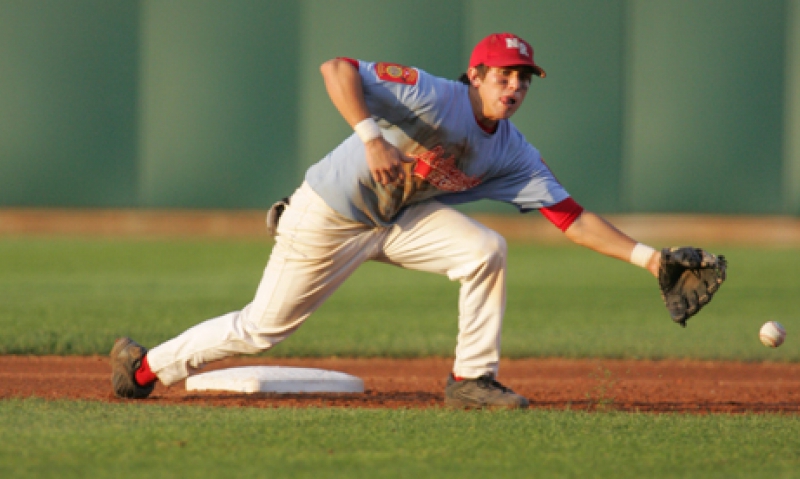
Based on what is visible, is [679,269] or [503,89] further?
[679,269]

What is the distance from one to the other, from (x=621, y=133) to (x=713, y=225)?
1.71m

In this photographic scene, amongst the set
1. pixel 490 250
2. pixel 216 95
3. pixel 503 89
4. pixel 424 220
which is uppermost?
pixel 216 95

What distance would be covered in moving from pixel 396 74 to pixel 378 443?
1330mm

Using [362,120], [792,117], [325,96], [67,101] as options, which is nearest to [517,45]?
[362,120]

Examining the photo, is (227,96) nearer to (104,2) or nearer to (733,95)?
(104,2)

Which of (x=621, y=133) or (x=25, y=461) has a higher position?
(x=621, y=133)

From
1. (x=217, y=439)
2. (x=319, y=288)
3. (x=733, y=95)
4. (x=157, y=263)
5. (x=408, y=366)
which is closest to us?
(x=217, y=439)

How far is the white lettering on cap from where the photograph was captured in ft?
12.4

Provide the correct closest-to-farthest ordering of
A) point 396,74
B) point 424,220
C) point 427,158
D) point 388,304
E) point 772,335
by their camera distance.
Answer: point 396,74 < point 427,158 < point 424,220 < point 772,335 < point 388,304

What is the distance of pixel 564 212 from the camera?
4219mm

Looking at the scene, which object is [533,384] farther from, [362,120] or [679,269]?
[362,120]

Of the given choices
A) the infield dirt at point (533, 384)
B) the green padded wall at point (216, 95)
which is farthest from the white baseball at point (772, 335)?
the green padded wall at point (216, 95)

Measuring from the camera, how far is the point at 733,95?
1333 centimetres

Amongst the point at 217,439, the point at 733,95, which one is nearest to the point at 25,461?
the point at 217,439
